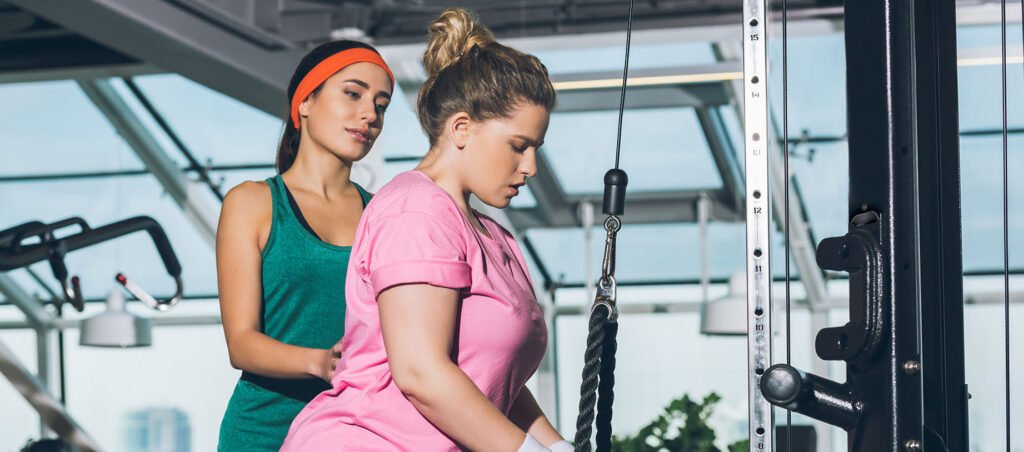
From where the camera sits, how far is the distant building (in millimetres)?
7191

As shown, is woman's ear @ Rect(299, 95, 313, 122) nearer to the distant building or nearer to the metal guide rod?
the metal guide rod

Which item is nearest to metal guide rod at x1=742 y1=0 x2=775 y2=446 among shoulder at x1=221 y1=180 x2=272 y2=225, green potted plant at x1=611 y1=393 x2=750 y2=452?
shoulder at x1=221 y1=180 x2=272 y2=225

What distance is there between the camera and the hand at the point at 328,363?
136 centimetres

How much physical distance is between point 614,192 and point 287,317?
535 mm

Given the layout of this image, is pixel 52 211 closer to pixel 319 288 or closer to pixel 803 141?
pixel 803 141

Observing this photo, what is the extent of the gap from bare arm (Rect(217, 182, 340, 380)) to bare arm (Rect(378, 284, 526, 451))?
0.38 m

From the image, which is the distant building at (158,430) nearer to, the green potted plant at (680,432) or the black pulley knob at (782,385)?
the green potted plant at (680,432)

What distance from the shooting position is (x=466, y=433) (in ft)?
3.73

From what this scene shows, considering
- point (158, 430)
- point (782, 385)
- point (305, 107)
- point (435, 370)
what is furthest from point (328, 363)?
point (158, 430)

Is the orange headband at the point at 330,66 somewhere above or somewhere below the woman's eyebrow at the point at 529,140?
above

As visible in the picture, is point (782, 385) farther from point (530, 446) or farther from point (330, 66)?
point (330, 66)

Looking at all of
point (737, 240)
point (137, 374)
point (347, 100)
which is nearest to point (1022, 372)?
point (737, 240)

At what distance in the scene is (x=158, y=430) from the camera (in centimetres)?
729

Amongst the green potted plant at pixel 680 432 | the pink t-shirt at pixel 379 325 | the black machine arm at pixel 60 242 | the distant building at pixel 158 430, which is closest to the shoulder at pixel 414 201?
the pink t-shirt at pixel 379 325
